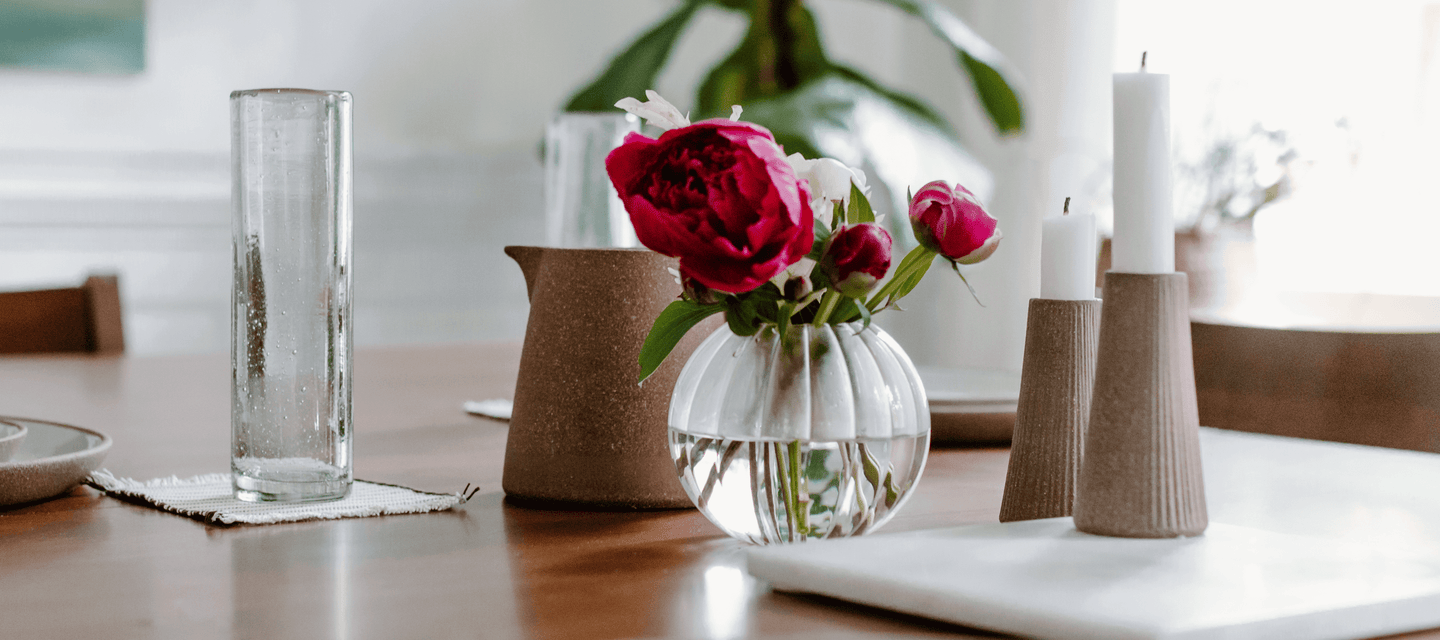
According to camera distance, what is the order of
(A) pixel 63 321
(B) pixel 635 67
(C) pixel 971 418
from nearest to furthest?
(C) pixel 971 418, (A) pixel 63 321, (B) pixel 635 67

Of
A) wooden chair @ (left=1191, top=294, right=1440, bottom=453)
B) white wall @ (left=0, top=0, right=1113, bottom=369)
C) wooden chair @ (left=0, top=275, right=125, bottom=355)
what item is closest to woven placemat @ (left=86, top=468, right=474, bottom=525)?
wooden chair @ (left=1191, top=294, right=1440, bottom=453)

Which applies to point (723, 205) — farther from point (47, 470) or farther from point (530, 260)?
point (47, 470)

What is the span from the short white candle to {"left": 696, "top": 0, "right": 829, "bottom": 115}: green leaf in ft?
6.91

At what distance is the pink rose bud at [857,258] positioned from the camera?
45 centimetres

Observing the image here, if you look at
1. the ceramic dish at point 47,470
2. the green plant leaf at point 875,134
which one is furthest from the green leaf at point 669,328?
the green plant leaf at point 875,134

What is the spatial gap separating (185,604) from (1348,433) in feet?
2.89

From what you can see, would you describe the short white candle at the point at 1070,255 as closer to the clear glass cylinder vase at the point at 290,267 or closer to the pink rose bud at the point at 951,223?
the pink rose bud at the point at 951,223

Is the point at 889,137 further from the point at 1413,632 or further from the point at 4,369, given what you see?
the point at 1413,632

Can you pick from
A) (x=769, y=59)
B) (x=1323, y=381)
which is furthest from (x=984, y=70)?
(x=1323, y=381)

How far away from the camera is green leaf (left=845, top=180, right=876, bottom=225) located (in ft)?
1.62

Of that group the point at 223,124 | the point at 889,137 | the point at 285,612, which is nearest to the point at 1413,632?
the point at 285,612

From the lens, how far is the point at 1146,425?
1.45 feet

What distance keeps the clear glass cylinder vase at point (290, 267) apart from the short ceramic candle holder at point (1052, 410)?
27 cm

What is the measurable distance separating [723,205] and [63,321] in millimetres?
1322
